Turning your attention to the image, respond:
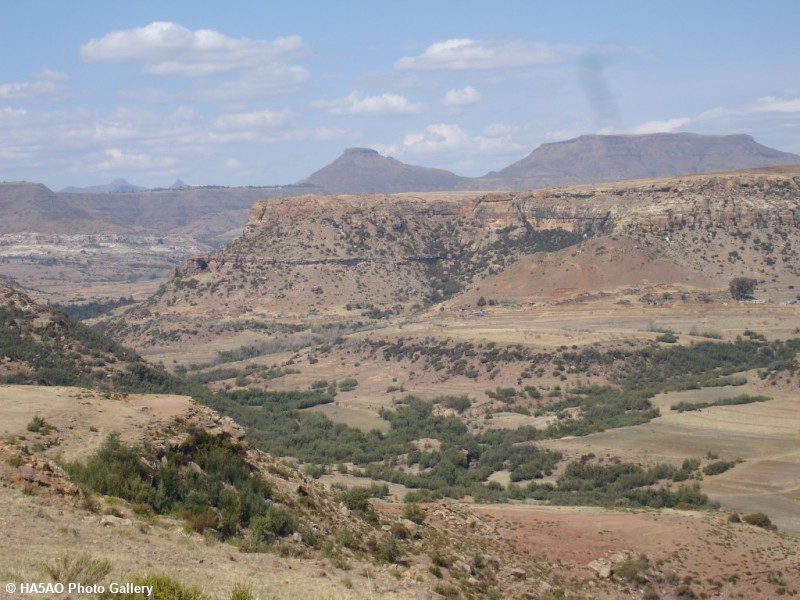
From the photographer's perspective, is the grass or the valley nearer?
the grass

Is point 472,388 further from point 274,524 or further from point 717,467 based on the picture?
point 274,524

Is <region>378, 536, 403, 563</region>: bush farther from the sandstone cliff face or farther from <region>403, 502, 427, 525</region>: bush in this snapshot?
the sandstone cliff face

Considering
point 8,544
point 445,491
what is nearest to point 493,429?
point 445,491

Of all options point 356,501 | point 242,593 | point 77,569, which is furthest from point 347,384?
point 77,569

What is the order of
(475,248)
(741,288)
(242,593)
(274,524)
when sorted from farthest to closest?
(475,248), (741,288), (274,524), (242,593)

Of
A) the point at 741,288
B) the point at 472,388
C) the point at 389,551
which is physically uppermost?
the point at 389,551

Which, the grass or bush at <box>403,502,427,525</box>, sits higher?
the grass

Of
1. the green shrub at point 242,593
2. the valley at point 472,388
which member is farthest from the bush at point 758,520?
the green shrub at point 242,593

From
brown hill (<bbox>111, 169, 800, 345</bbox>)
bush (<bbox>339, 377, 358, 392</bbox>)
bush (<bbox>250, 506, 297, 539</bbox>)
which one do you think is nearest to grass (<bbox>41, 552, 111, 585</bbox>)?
bush (<bbox>250, 506, 297, 539</bbox>)

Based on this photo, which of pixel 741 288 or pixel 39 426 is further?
pixel 741 288

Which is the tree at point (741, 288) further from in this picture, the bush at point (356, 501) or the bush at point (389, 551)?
the bush at point (389, 551)
